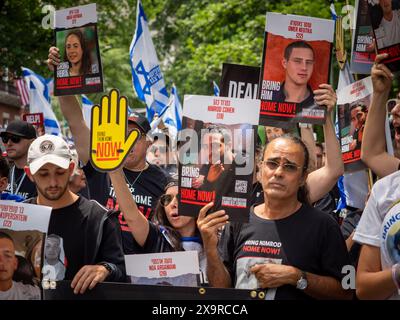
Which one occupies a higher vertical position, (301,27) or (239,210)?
(301,27)

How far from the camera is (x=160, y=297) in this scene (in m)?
4.45

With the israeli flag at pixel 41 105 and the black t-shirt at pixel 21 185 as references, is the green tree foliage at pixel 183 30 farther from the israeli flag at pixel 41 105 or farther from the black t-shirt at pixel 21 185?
the black t-shirt at pixel 21 185

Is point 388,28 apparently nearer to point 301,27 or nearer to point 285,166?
point 301,27

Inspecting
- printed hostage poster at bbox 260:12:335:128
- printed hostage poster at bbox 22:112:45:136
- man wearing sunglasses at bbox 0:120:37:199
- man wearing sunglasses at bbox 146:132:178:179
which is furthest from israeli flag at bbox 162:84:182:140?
printed hostage poster at bbox 260:12:335:128

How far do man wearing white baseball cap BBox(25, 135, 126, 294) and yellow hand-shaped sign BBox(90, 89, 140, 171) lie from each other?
38 cm

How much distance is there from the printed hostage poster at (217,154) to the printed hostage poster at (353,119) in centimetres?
117

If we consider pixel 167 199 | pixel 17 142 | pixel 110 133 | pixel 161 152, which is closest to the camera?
pixel 110 133

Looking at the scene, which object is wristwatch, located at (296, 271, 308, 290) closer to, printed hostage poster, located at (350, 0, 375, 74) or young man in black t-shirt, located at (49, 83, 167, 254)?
→ printed hostage poster, located at (350, 0, 375, 74)

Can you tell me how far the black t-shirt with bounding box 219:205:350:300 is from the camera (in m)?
4.62

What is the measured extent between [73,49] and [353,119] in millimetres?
2118

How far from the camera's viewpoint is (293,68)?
562 cm

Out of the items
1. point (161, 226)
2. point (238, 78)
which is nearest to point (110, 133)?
point (161, 226)
